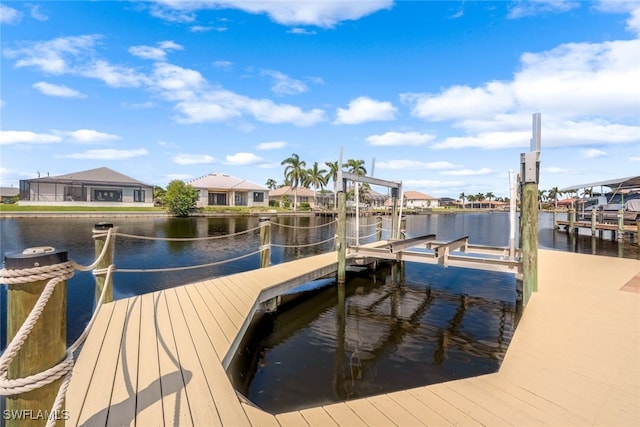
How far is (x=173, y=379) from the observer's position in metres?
3.16

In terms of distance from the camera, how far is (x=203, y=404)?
281cm

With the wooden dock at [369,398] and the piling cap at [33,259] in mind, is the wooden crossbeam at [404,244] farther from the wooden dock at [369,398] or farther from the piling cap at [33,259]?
the piling cap at [33,259]

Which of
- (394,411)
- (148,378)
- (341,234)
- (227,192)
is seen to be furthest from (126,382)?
(227,192)

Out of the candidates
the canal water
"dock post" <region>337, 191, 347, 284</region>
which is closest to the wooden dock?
the canal water

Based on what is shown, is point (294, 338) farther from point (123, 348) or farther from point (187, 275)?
point (187, 275)

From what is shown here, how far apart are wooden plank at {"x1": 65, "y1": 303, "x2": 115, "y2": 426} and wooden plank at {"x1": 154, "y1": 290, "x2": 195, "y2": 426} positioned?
2.04 ft

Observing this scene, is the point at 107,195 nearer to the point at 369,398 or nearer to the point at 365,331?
the point at 365,331

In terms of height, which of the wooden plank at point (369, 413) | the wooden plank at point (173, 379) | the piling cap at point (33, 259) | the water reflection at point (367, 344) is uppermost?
the piling cap at point (33, 259)

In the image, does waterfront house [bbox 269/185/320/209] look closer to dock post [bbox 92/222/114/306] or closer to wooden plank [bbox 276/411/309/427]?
dock post [bbox 92/222/114/306]

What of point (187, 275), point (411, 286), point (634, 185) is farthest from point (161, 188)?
point (634, 185)

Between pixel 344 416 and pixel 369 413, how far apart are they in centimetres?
22

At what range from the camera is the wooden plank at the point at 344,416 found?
270 cm

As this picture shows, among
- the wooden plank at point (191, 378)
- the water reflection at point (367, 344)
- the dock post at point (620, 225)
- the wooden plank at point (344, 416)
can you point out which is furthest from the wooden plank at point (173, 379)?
the dock post at point (620, 225)

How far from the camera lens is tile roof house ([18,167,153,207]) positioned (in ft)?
141
